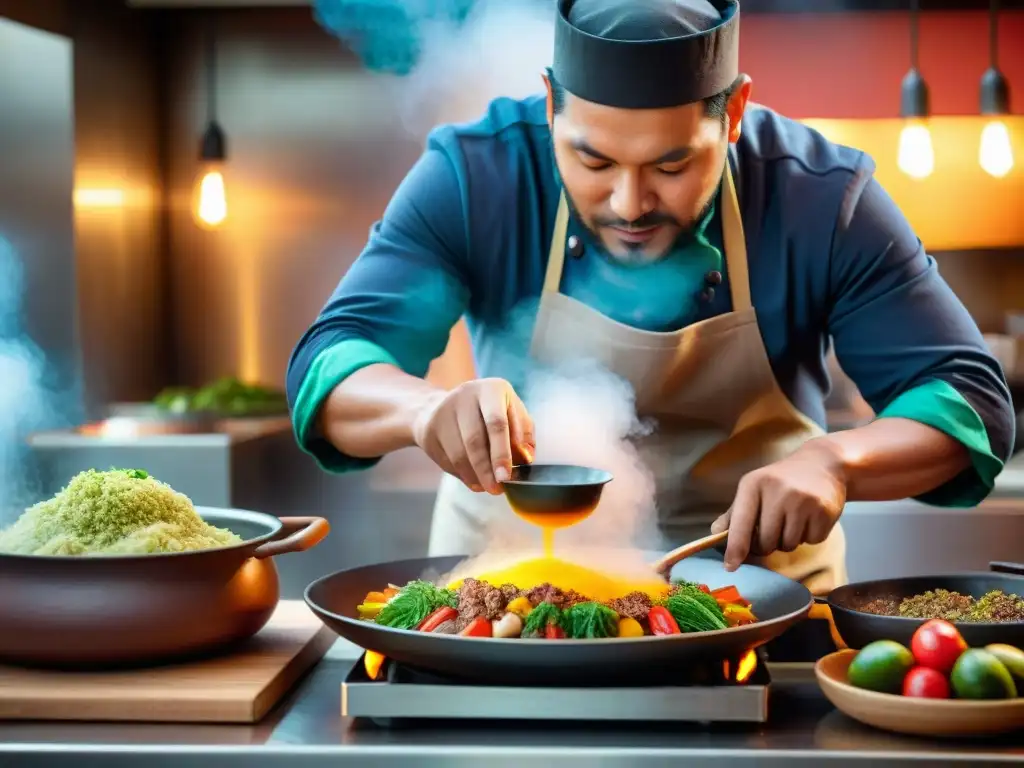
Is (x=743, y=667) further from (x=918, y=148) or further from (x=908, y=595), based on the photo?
(x=918, y=148)

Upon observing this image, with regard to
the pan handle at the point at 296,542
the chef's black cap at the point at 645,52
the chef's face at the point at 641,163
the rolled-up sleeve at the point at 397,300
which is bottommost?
the pan handle at the point at 296,542

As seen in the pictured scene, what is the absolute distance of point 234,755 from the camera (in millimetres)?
1365

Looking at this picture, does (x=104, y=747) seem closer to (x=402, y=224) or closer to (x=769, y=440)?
(x=402, y=224)

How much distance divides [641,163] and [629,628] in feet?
2.69

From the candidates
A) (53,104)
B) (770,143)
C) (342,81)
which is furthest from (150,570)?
(342,81)

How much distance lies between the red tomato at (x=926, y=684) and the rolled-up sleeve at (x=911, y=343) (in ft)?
2.55

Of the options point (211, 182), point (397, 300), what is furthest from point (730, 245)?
point (211, 182)

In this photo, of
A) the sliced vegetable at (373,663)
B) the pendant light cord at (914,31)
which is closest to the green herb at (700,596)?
the sliced vegetable at (373,663)

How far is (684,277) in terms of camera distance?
2.38 m

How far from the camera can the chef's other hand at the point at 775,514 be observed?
1789mm

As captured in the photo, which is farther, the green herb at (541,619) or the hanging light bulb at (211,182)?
the hanging light bulb at (211,182)

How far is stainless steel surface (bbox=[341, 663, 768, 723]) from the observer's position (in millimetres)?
1405

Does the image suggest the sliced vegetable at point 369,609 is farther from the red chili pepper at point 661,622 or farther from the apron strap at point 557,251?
the apron strap at point 557,251

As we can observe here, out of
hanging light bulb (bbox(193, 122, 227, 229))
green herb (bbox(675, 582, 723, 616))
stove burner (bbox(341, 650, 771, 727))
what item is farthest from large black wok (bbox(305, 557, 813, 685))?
hanging light bulb (bbox(193, 122, 227, 229))
